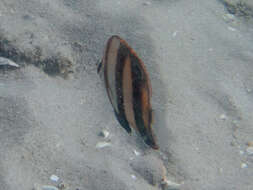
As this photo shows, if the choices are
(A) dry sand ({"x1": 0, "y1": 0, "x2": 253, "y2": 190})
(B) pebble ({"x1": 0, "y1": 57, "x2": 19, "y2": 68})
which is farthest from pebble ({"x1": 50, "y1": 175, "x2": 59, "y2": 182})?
(B) pebble ({"x1": 0, "y1": 57, "x2": 19, "y2": 68})

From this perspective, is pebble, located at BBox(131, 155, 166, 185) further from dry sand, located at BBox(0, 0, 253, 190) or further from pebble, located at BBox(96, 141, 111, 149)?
pebble, located at BBox(96, 141, 111, 149)

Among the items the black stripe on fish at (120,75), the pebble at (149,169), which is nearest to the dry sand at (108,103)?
the pebble at (149,169)

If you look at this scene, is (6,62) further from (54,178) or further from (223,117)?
(223,117)

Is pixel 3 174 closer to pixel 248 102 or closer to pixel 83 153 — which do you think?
pixel 83 153

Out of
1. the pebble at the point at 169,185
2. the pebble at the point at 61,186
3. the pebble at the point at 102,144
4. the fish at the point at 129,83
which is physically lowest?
the pebble at the point at 169,185

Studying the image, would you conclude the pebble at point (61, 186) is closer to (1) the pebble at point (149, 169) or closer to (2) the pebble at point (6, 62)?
(1) the pebble at point (149, 169)

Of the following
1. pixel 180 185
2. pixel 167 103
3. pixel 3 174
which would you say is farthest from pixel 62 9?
pixel 180 185
